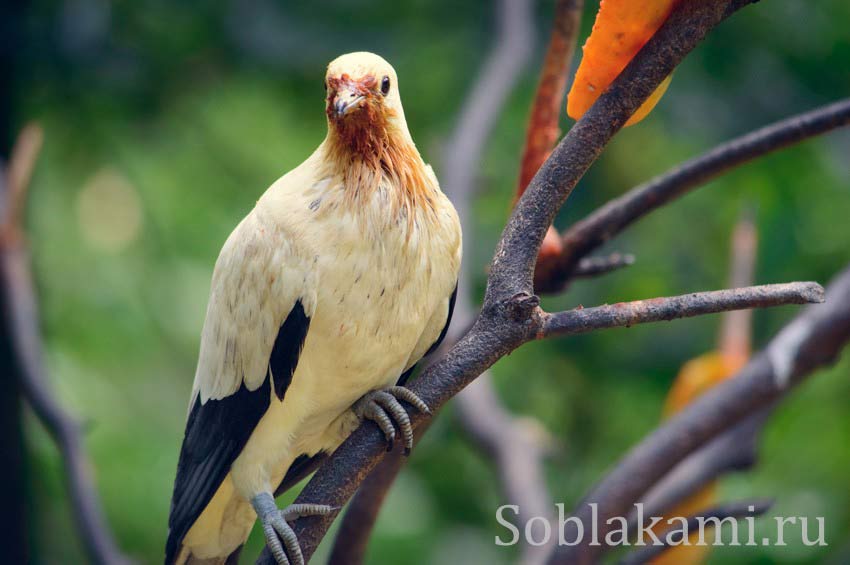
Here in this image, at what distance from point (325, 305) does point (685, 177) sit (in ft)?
2.81

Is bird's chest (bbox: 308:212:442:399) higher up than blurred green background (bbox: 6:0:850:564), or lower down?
lower down

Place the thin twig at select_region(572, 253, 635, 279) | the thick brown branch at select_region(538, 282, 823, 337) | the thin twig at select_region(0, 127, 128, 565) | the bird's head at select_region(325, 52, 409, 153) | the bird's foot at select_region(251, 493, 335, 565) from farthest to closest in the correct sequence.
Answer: the thin twig at select_region(0, 127, 128, 565) < the thin twig at select_region(572, 253, 635, 279) < the bird's head at select_region(325, 52, 409, 153) < the bird's foot at select_region(251, 493, 335, 565) < the thick brown branch at select_region(538, 282, 823, 337)

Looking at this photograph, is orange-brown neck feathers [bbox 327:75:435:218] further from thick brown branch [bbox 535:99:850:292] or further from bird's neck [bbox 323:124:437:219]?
thick brown branch [bbox 535:99:850:292]

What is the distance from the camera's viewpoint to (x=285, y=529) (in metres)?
1.80

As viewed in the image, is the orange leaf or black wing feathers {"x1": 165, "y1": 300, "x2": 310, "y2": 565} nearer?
the orange leaf

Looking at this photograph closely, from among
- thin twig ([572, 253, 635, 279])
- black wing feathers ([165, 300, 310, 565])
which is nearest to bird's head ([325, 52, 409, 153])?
black wing feathers ([165, 300, 310, 565])

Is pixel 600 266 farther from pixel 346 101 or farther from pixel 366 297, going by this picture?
pixel 346 101

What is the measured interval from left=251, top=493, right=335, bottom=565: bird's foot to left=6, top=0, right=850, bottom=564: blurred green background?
4.79 feet

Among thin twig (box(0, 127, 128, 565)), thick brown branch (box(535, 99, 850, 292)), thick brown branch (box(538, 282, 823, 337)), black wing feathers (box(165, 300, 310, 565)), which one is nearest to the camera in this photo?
thick brown branch (box(538, 282, 823, 337))

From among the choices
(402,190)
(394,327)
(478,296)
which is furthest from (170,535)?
(478,296)

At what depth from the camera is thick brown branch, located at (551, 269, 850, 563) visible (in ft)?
7.47

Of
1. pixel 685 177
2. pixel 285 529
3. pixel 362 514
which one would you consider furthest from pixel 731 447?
pixel 285 529

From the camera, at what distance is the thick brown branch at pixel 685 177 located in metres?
1.98

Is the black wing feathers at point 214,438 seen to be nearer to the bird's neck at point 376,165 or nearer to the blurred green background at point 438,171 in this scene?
the bird's neck at point 376,165
